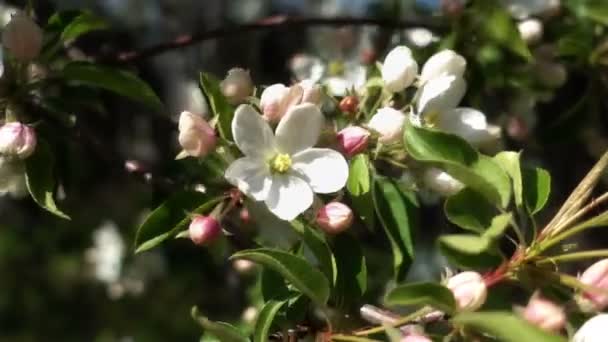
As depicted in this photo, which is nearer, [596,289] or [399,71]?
[596,289]

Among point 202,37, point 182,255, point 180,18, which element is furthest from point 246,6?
point 202,37

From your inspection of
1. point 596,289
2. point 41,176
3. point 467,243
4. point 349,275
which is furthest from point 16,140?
point 596,289

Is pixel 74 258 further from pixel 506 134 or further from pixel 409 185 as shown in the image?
pixel 409 185

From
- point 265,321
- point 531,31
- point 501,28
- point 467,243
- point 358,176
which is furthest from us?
point 531,31

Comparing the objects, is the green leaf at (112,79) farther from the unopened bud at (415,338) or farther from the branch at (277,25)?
the unopened bud at (415,338)

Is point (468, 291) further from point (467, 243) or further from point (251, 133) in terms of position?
point (251, 133)

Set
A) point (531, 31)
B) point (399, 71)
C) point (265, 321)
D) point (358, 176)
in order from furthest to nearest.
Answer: point (531, 31) < point (399, 71) < point (358, 176) < point (265, 321)
